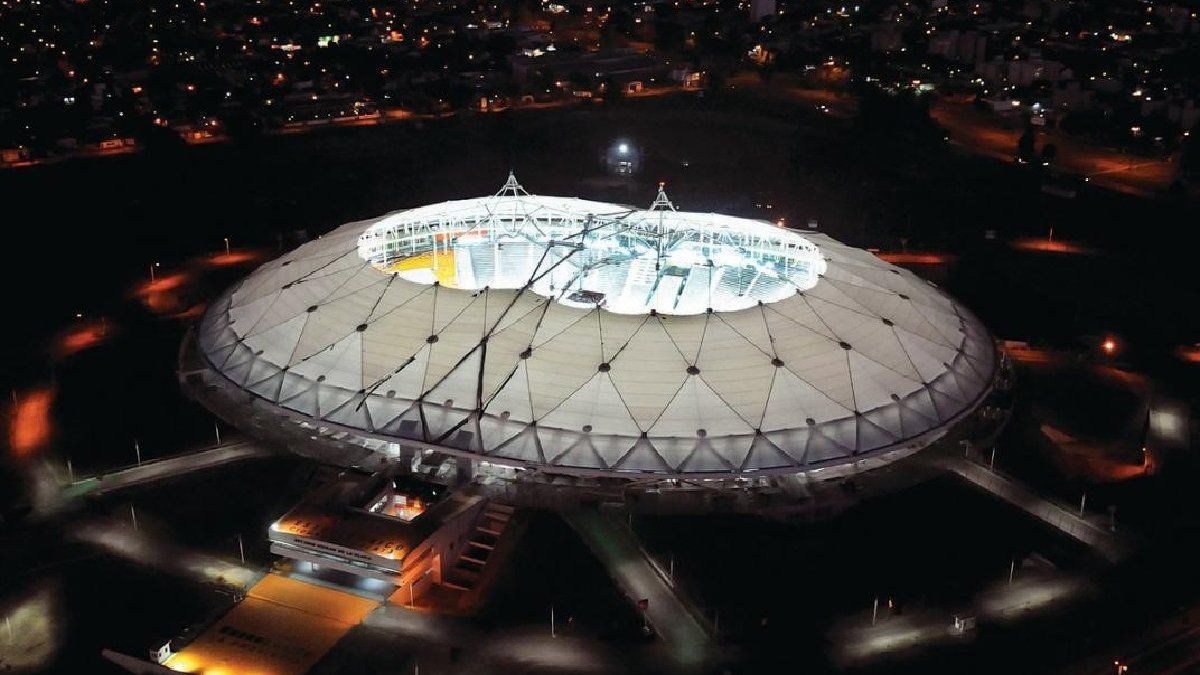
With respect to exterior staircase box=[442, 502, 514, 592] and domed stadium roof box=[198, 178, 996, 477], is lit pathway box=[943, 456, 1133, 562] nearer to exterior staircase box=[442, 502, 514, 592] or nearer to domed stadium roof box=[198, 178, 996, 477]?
domed stadium roof box=[198, 178, 996, 477]

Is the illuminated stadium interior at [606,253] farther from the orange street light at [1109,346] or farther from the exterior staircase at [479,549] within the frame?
the orange street light at [1109,346]

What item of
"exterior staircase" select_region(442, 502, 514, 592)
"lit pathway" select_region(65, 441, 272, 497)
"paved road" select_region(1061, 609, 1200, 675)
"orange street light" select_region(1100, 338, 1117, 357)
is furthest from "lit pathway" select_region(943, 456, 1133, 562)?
"lit pathway" select_region(65, 441, 272, 497)

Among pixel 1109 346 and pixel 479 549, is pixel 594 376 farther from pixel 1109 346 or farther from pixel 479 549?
pixel 1109 346

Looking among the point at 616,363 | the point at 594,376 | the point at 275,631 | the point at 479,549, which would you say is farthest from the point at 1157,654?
the point at 275,631

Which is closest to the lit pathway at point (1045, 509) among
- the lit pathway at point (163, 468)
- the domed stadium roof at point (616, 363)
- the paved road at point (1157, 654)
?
the domed stadium roof at point (616, 363)

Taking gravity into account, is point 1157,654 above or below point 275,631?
below

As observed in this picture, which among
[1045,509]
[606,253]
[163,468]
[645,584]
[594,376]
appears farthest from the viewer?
[606,253]
